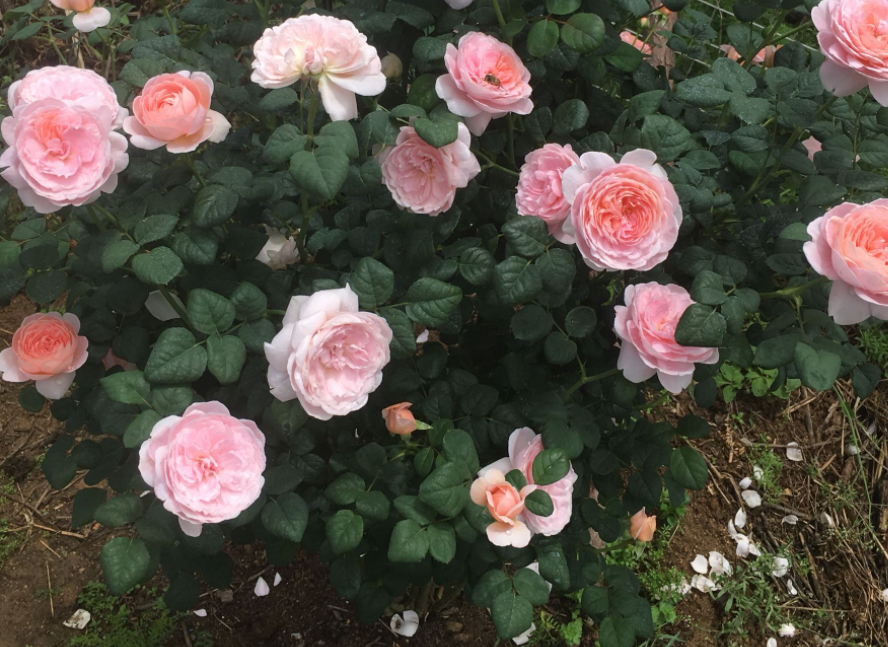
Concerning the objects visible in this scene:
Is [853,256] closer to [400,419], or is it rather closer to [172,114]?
[400,419]

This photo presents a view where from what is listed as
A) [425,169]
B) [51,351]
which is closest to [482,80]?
[425,169]

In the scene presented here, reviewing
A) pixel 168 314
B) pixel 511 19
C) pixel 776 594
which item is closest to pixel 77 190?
pixel 168 314

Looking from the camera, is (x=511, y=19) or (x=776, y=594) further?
(x=776, y=594)

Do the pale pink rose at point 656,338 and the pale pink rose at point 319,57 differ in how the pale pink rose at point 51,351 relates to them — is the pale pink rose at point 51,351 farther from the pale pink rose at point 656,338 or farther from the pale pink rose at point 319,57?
the pale pink rose at point 656,338

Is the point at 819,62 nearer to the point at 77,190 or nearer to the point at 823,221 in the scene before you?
the point at 823,221

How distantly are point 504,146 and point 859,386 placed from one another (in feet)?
2.22

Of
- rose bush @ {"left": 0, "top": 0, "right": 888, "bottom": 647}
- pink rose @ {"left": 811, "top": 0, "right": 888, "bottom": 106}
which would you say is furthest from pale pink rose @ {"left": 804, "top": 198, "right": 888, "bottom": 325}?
pink rose @ {"left": 811, "top": 0, "right": 888, "bottom": 106}

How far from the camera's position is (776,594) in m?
1.98

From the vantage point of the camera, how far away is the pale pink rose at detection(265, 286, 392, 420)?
0.89 meters

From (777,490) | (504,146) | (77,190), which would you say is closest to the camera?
(77,190)

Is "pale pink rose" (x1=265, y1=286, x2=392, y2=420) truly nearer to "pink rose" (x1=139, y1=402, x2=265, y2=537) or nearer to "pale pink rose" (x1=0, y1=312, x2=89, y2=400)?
"pink rose" (x1=139, y1=402, x2=265, y2=537)

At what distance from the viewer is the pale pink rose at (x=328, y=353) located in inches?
35.1

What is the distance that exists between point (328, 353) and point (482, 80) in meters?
0.44

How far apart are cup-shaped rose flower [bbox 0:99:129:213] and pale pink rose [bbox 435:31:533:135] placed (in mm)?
459
